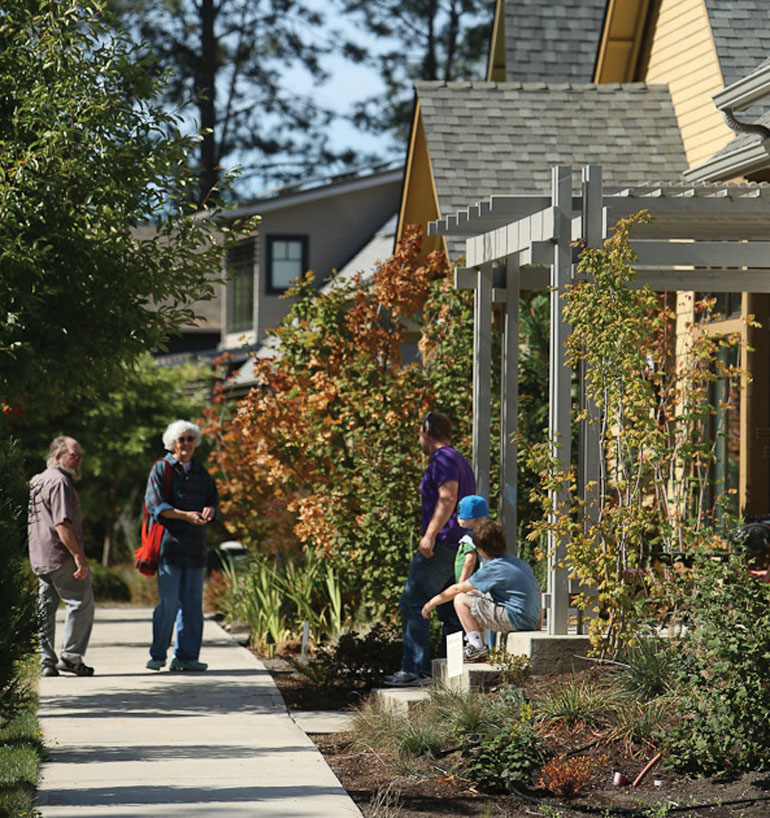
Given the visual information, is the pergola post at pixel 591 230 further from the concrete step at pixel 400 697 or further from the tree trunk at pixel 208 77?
the tree trunk at pixel 208 77

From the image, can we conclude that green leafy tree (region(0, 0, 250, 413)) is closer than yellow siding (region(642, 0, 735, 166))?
Yes

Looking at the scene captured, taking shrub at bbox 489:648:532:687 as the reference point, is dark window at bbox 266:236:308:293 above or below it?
above

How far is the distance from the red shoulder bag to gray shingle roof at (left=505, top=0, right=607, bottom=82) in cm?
934

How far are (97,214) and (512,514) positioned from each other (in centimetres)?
358

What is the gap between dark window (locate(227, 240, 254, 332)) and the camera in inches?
1277

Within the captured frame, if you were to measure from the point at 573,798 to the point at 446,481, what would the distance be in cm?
311

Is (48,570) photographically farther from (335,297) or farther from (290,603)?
(335,297)

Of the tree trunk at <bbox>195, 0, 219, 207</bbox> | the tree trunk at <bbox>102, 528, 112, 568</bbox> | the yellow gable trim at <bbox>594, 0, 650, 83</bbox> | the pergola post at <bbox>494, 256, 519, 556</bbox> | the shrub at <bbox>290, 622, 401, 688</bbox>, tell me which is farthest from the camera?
the tree trunk at <bbox>195, 0, 219, 207</bbox>

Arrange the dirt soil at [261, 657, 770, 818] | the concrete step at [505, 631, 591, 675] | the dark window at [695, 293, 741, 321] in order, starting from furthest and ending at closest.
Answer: the dark window at [695, 293, 741, 321]
the concrete step at [505, 631, 591, 675]
the dirt soil at [261, 657, 770, 818]

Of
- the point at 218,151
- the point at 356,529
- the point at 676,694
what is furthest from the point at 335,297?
the point at 218,151

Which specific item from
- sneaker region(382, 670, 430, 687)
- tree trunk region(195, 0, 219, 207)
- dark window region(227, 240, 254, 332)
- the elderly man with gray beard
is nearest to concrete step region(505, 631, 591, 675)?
sneaker region(382, 670, 430, 687)

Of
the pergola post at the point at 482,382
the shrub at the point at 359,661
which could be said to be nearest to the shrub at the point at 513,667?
the shrub at the point at 359,661

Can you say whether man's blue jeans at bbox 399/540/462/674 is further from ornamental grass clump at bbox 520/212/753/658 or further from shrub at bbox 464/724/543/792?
shrub at bbox 464/724/543/792

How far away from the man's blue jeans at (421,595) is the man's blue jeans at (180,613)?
7.32ft
